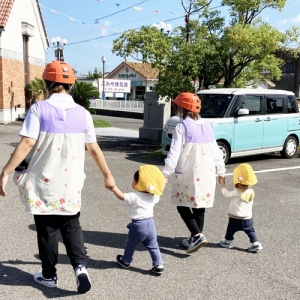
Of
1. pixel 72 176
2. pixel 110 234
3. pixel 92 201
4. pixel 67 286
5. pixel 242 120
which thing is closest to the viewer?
pixel 72 176

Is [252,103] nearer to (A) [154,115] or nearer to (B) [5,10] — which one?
(A) [154,115]

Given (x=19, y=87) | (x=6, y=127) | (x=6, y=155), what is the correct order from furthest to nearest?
(x=19, y=87), (x=6, y=127), (x=6, y=155)

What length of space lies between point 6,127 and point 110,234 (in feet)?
47.0

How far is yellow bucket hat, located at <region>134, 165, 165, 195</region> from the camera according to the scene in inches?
142

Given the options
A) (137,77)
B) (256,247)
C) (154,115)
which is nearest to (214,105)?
(154,115)

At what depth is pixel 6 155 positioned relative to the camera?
10.6 metres

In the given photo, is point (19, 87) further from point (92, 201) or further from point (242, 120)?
point (92, 201)

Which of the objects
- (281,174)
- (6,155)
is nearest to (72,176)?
(281,174)

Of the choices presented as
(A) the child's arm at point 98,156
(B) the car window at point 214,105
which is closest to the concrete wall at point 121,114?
(B) the car window at point 214,105

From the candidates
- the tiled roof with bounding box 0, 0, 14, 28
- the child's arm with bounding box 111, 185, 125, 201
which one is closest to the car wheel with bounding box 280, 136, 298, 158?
the child's arm with bounding box 111, 185, 125, 201

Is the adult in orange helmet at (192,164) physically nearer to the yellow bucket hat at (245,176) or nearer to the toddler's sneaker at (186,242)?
the toddler's sneaker at (186,242)

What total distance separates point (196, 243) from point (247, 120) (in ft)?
20.8

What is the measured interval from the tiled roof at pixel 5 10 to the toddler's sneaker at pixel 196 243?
17.6 m

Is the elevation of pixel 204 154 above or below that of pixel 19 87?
below
